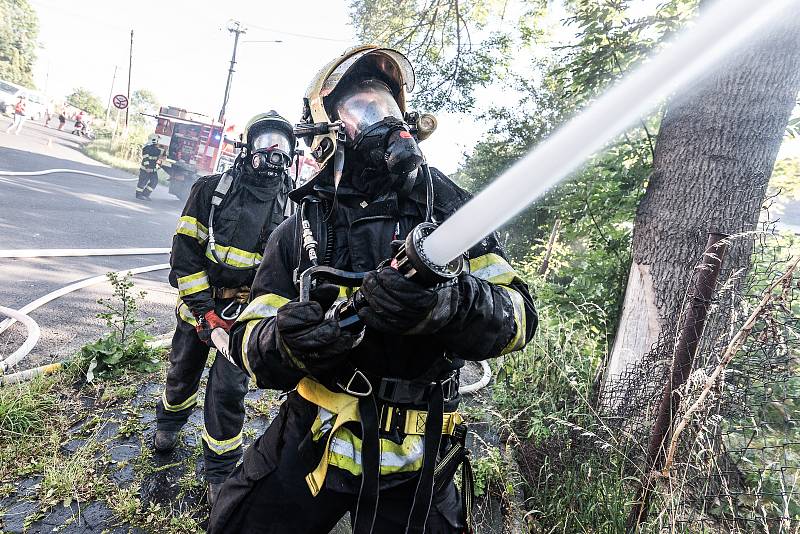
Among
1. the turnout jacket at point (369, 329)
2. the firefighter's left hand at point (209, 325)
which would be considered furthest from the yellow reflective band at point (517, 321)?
the firefighter's left hand at point (209, 325)

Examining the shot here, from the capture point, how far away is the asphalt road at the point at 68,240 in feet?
15.0

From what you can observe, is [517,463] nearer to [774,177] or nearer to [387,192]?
[387,192]

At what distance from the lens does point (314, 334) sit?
4.32 ft

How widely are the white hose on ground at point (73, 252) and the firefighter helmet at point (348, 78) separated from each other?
6.01m

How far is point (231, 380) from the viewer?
2803mm

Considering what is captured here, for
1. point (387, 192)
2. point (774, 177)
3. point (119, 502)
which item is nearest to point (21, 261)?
point (119, 502)

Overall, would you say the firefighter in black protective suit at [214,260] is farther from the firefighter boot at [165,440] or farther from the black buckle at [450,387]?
the black buckle at [450,387]

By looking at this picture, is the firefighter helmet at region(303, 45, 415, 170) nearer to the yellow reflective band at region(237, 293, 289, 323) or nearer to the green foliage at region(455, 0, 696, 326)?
the yellow reflective band at region(237, 293, 289, 323)

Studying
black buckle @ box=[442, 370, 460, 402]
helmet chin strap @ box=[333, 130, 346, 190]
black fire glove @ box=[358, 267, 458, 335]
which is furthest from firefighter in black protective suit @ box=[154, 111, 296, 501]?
black fire glove @ box=[358, 267, 458, 335]

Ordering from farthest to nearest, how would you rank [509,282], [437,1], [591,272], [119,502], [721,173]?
[437,1], [591,272], [721,173], [119,502], [509,282]

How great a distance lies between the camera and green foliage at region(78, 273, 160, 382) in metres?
3.71

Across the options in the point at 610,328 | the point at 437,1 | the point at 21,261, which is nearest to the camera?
the point at 610,328

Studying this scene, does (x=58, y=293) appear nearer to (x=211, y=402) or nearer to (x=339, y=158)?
(x=211, y=402)

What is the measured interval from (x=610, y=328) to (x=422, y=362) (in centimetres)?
289
